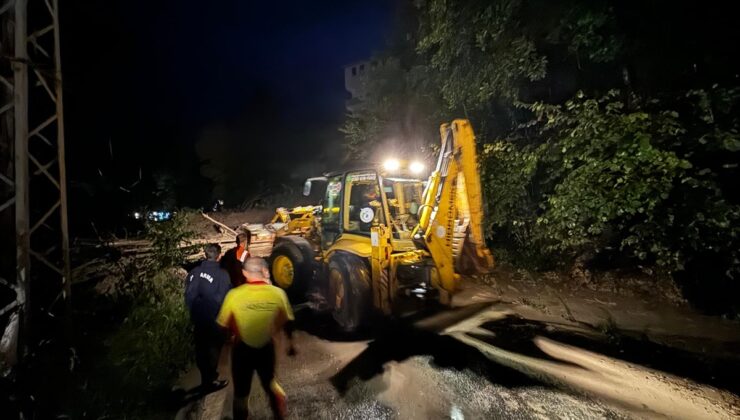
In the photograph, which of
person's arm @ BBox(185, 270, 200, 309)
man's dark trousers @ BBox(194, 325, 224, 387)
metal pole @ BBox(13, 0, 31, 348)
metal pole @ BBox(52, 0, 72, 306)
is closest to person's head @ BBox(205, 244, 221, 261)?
person's arm @ BBox(185, 270, 200, 309)

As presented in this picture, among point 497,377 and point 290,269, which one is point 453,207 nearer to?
point 497,377

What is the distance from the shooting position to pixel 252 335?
11.4 ft

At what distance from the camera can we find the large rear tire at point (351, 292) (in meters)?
5.98

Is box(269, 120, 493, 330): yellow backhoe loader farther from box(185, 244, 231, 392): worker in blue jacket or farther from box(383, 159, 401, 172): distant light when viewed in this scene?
box(185, 244, 231, 392): worker in blue jacket

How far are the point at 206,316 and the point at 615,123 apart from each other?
21.7 feet

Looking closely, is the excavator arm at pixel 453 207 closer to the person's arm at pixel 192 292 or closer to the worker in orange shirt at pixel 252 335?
the worker in orange shirt at pixel 252 335

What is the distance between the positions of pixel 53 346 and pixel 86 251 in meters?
3.22

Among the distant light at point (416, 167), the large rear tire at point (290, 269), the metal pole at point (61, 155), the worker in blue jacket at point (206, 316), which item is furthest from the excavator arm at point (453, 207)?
the metal pole at point (61, 155)

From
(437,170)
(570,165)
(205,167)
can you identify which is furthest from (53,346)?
(205,167)

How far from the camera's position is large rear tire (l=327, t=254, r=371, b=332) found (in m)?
5.98

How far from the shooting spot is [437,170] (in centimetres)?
610

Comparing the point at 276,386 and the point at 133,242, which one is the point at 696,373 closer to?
the point at 276,386

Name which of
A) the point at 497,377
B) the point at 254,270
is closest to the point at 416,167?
the point at 497,377

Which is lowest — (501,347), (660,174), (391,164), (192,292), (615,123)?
(501,347)
